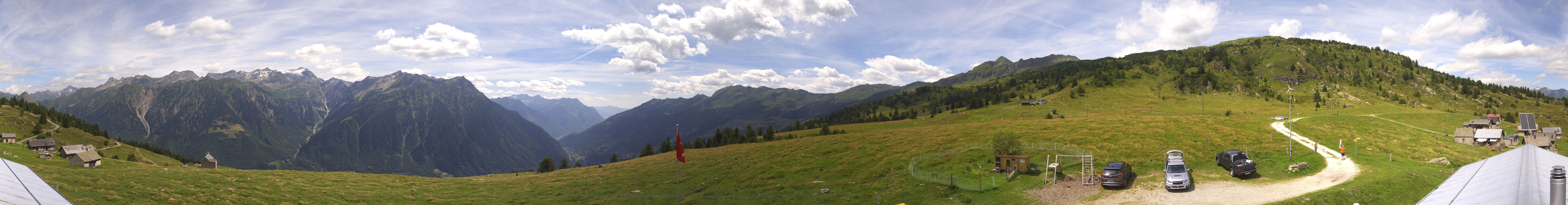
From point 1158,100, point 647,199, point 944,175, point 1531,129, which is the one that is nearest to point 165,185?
point 647,199

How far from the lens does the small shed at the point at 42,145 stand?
104 metres

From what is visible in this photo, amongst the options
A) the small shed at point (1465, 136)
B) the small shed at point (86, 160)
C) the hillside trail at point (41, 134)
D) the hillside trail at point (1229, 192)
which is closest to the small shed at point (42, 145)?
the hillside trail at point (41, 134)

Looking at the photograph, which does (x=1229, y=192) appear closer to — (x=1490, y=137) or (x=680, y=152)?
(x=680, y=152)

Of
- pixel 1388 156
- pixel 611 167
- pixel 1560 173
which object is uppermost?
pixel 1560 173

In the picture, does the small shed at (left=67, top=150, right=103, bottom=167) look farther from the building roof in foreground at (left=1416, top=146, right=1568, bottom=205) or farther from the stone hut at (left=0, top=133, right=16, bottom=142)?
the building roof in foreground at (left=1416, top=146, right=1568, bottom=205)

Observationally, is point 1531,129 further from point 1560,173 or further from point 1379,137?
point 1560,173

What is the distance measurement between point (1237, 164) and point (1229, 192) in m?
6.12

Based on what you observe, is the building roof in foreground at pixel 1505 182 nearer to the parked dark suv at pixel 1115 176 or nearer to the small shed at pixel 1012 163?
the parked dark suv at pixel 1115 176

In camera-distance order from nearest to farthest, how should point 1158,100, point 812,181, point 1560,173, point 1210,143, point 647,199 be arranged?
point 1560,173 < point 647,199 < point 812,181 < point 1210,143 < point 1158,100

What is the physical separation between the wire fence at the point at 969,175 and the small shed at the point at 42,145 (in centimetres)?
16955

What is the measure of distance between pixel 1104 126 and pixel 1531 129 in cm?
6196

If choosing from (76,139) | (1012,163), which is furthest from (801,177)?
(76,139)

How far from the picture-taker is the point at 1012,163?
4138cm

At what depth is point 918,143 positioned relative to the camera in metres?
68.4
